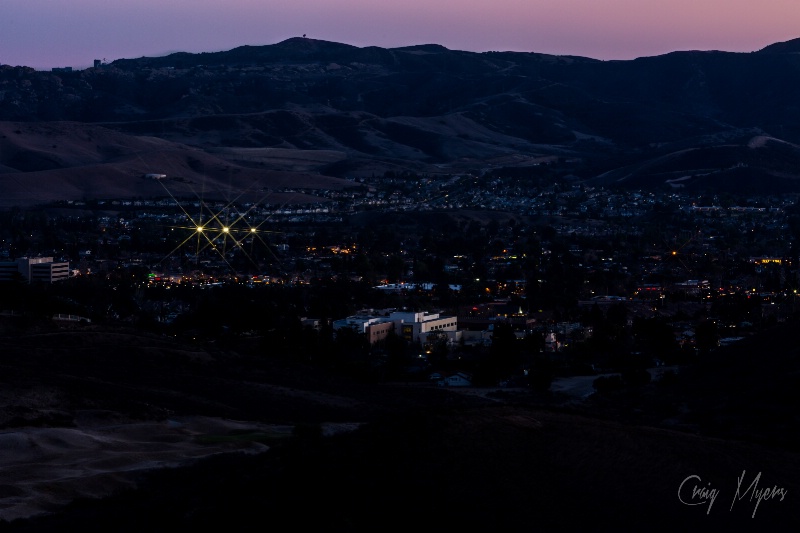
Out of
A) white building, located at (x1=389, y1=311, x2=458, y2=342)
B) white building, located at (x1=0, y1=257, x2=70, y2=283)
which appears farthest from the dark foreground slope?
white building, located at (x1=0, y1=257, x2=70, y2=283)

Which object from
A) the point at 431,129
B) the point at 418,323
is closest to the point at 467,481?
the point at 418,323

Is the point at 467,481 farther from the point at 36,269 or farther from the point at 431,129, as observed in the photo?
the point at 431,129

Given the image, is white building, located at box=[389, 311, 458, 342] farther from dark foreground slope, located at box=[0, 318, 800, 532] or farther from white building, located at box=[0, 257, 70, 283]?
dark foreground slope, located at box=[0, 318, 800, 532]

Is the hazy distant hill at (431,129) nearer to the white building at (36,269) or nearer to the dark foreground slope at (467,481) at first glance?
the white building at (36,269)

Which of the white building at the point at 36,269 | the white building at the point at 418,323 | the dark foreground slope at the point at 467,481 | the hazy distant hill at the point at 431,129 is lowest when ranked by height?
the white building at the point at 418,323

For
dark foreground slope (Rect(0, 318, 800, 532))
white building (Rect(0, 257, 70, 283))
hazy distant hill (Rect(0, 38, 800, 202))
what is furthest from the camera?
hazy distant hill (Rect(0, 38, 800, 202))

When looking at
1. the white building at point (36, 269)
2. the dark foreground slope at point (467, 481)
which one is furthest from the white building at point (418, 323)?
the dark foreground slope at point (467, 481)

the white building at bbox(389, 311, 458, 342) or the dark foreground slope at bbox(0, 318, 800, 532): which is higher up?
the dark foreground slope at bbox(0, 318, 800, 532)

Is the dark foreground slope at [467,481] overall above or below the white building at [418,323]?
above

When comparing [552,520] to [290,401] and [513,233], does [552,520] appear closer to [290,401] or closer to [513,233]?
[290,401]

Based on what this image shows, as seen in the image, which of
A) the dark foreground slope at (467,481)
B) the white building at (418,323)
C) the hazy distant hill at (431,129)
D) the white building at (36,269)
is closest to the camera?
the dark foreground slope at (467,481)

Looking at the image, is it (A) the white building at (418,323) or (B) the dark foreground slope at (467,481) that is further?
(A) the white building at (418,323)
